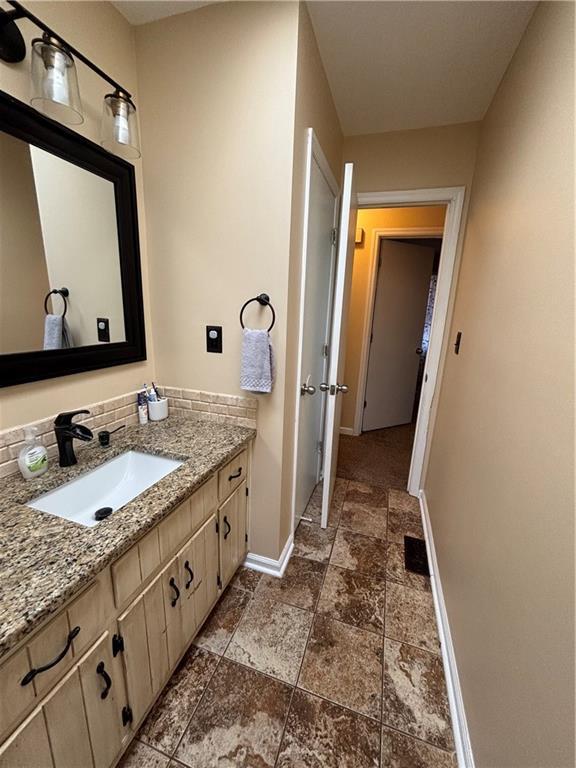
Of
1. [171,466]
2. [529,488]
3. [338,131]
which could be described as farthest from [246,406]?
[338,131]

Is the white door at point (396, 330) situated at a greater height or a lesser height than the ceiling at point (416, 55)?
lesser

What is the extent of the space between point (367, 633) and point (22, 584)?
1.38 m

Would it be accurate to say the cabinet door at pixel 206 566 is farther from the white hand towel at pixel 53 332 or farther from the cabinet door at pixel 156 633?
the white hand towel at pixel 53 332

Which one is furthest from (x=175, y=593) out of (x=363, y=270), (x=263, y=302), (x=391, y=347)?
(x=391, y=347)

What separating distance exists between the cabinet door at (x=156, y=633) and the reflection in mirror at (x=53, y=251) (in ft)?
2.95

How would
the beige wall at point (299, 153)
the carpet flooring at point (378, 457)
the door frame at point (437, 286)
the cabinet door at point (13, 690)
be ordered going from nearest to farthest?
the cabinet door at point (13, 690), the beige wall at point (299, 153), the door frame at point (437, 286), the carpet flooring at point (378, 457)


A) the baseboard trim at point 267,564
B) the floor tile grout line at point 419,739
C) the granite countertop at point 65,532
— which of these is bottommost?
the floor tile grout line at point 419,739

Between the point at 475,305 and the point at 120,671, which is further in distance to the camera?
Answer: the point at 475,305

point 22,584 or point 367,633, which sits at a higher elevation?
point 22,584

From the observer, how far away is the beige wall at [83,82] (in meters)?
0.97

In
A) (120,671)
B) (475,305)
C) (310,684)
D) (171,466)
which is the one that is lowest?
(310,684)

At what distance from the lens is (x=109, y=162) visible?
126cm

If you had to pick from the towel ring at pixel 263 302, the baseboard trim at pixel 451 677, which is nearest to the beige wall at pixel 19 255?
the towel ring at pixel 263 302

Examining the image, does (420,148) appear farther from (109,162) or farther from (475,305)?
(109,162)
